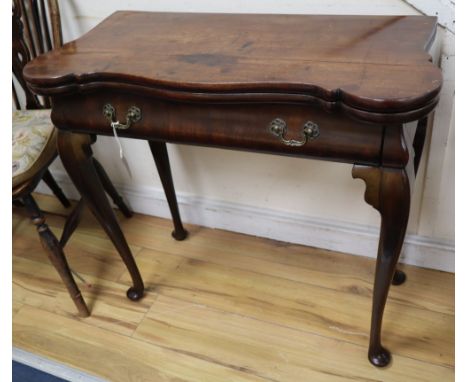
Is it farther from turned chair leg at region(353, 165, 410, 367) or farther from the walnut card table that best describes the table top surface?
turned chair leg at region(353, 165, 410, 367)

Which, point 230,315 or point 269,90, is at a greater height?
point 269,90

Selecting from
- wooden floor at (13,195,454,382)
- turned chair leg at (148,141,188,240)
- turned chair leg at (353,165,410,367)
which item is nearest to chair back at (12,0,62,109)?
turned chair leg at (148,141,188,240)

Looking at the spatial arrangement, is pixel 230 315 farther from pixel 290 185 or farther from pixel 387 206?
pixel 387 206

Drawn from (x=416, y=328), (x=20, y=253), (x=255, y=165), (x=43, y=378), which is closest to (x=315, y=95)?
(x=255, y=165)

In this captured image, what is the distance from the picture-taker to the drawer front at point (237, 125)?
82 centimetres

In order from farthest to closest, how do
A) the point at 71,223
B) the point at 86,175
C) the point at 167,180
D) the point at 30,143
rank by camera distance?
1. the point at 167,180
2. the point at 71,223
3. the point at 30,143
4. the point at 86,175

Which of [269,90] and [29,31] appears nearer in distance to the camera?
[269,90]

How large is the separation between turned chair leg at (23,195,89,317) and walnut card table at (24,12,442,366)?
22 cm

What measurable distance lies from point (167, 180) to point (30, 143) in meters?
0.43

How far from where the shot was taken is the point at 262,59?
90cm

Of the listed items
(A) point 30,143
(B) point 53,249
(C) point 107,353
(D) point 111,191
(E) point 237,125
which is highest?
(E) point 237,125

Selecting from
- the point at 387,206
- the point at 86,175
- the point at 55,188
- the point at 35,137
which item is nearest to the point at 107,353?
the point at 86,175
